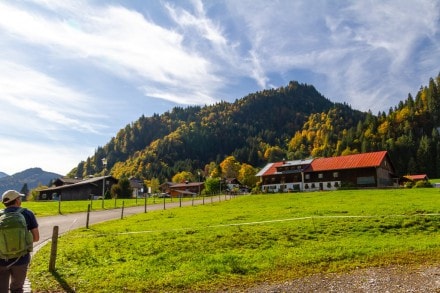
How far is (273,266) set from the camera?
1620cm

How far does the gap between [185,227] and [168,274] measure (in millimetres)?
12657

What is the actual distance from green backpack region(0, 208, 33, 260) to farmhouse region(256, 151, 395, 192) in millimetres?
85674

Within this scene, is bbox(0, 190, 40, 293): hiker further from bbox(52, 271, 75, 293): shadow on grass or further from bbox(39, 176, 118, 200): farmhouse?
bbox(39, 176, 118, 200): farmhouse

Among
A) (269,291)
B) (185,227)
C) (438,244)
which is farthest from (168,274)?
(438,244)

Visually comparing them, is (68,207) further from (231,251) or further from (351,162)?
(351,162)

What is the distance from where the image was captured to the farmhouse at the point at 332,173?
94438 millimetres

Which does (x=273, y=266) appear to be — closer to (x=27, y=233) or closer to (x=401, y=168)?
(x=27, y=233)

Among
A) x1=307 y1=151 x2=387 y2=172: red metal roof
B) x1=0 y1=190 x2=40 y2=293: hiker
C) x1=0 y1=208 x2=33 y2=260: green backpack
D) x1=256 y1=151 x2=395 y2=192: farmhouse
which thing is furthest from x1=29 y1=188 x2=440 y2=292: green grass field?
x1=307 y1=151 x2=387 y2=172: red metal roof

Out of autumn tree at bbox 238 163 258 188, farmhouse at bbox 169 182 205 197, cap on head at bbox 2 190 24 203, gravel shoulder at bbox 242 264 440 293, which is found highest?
autumn tree at bbox 238 163 258 188

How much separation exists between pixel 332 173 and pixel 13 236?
100782mm

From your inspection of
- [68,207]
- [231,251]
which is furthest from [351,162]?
[231,251]

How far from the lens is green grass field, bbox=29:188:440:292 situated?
1433 centimetres

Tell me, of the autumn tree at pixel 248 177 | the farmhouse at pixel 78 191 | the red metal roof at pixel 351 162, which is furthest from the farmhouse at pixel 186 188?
the red metal roof at pixel 351 162

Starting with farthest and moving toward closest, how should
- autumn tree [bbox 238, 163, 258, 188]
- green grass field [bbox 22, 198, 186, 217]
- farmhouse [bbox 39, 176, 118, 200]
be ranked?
autumn tree [bbox 238, 163, 258, 188] < farmhouse [bbox 39, 176, 118, 200] < green grass field [bbox 22, 198, 186, 217]
